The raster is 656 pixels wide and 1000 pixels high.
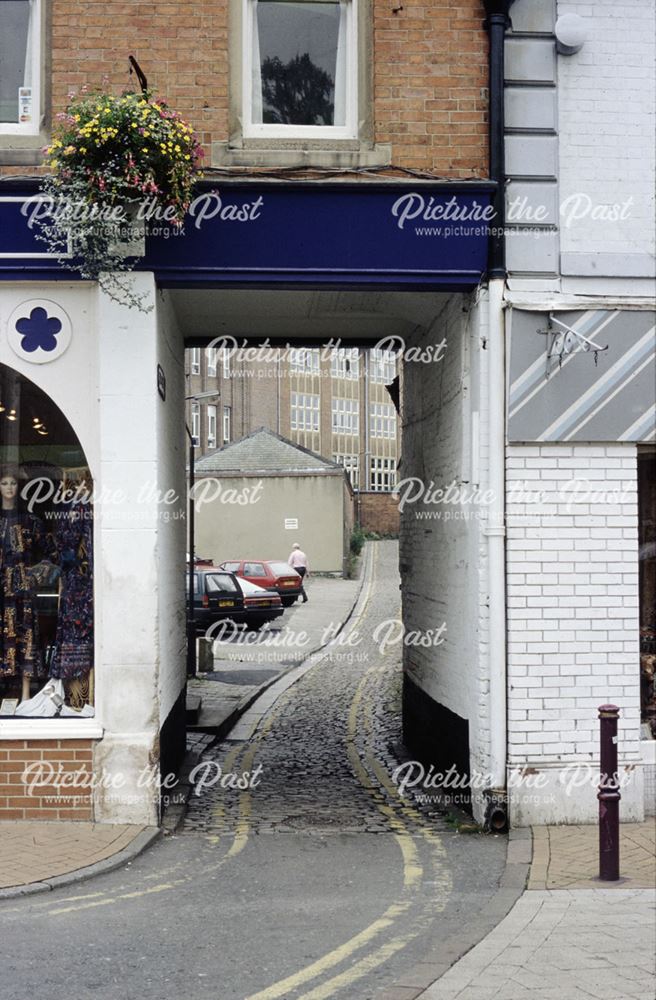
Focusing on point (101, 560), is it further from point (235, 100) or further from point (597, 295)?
point (597, 295)

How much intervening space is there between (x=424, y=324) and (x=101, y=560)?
13.6 feet

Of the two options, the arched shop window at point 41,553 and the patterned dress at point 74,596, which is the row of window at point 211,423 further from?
the patterned dress at point 74,596

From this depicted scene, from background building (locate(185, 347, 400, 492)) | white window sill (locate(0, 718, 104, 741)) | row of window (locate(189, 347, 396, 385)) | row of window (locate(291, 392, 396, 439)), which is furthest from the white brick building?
row of window (locate(291, 392, 396, 439))

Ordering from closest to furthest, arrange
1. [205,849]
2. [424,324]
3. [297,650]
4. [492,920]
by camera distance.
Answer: [492,920]
[205,849]
[424,324]
[297,650]

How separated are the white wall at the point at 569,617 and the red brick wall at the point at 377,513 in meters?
48.9

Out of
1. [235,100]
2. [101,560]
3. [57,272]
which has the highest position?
[235,100]

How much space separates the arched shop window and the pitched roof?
35.9 meters

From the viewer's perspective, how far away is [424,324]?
1076 cm

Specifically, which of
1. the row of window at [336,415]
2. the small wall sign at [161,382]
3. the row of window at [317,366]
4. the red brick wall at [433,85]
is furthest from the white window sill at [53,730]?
the row of window at [336,415]

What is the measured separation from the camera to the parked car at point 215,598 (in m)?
25.5

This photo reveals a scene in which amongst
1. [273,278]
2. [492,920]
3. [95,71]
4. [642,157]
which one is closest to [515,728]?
[492,920]

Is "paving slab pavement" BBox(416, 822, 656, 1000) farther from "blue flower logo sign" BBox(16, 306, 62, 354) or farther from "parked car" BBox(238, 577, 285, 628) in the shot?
"parked car" BBox(238, 577, 285, 628)

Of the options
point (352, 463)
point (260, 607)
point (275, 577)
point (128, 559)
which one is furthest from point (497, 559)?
point (352, 463)

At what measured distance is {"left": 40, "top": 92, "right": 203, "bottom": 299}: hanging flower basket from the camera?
7.71 m
